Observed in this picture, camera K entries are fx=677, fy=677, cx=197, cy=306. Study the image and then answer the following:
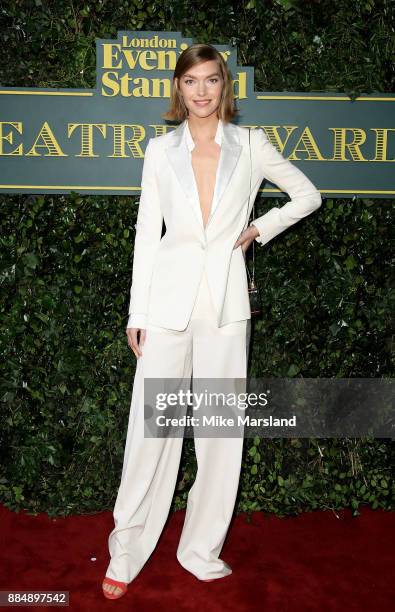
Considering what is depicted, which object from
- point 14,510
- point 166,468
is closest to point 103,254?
point 166,468

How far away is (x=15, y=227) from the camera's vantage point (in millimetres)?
3205

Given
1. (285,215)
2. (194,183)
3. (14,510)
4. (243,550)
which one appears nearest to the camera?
(194,183)

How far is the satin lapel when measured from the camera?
254 centimetres

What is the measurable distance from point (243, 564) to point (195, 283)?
1.28 meters

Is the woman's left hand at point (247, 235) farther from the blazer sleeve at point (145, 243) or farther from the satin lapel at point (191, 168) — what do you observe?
the blazer sleeve at point (145, 243)

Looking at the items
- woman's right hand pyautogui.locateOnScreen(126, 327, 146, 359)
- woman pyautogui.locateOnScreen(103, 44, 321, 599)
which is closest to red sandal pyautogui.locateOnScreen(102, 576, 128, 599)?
woman pyautogui.locateOnScreen(103, 44, 321, 599)

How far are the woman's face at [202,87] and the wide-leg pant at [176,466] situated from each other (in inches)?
25.2

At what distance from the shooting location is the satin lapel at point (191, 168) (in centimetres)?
254

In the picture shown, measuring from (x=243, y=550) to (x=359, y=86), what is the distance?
2193 mm

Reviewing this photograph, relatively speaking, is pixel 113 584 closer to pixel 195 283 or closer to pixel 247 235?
pixel 195 283

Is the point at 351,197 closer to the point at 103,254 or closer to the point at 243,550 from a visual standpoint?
the point at 103,254

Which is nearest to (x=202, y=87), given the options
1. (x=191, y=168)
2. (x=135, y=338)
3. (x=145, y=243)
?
(x=191, y=168)

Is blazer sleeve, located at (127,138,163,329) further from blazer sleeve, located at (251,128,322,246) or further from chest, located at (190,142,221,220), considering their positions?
blazer sleeve, located at (251,128,322,246)

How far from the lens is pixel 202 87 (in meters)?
2.52
